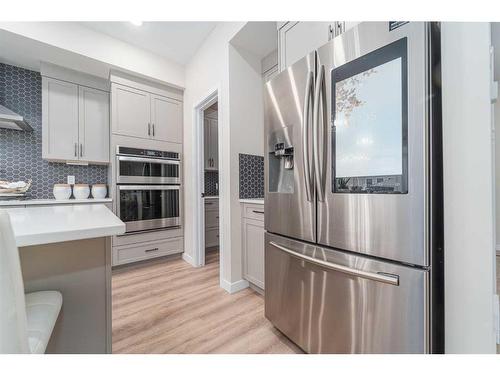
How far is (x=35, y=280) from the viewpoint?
2.66 ft

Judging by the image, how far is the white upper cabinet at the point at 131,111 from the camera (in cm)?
261

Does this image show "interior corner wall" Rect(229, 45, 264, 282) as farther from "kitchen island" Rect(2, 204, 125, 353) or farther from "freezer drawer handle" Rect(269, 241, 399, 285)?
"kitchen island" Rect(2, 204, 125, 353)

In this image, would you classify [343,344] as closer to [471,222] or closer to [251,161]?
[471,222]

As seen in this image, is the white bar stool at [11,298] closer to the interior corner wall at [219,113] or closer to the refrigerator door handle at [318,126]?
the refrigerator door handle at [318,126]

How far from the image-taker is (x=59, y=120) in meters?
2.62

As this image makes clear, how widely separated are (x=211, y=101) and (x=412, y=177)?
2.25m

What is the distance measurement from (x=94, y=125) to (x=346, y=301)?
3357 mm

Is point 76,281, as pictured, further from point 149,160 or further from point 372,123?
point 149,160

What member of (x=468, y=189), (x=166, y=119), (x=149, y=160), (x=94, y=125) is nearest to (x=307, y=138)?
(x=468, y=189)

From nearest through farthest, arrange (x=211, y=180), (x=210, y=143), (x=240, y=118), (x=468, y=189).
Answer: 1. (x=468, y=189)
2. (x=240, y=118)
3. (x=210, y=143)
4. (x=211, y=180)

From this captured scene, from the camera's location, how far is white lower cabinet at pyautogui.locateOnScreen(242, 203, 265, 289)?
192cm

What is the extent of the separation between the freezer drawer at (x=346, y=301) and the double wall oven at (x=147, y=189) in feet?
6.53

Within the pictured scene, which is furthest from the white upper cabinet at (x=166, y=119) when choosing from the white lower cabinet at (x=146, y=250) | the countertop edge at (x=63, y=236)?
the countertop edge at (x=63, y=236)

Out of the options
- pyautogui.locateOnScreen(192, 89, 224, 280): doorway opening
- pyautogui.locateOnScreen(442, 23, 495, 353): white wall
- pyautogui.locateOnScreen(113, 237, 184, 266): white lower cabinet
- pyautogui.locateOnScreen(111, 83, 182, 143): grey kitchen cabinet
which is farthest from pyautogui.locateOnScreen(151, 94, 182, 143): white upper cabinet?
pyautogui.locateOnScreen(442, 23, 495, 353): white wall
